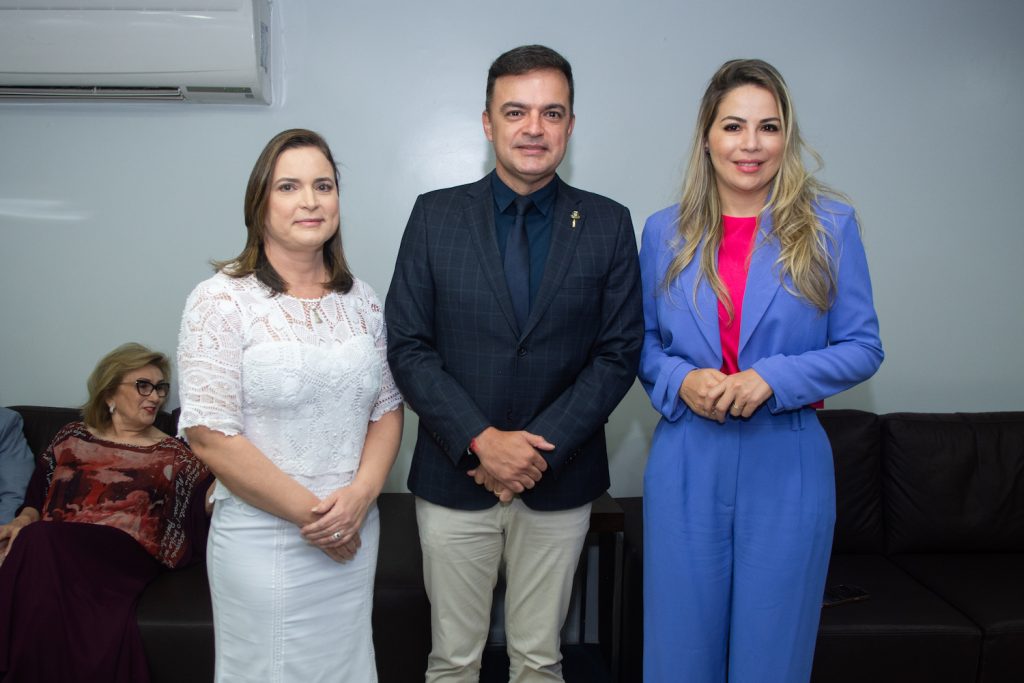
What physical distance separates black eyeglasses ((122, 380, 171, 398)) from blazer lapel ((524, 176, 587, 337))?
60.4 inches

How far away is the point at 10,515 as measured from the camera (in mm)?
2557

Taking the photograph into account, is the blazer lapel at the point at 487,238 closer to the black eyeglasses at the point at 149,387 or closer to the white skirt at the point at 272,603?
the white skirt at the point at 272,603

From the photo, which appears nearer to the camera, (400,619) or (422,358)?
(422,358)

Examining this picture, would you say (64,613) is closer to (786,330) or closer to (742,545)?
(742,545)

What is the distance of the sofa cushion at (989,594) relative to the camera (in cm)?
231

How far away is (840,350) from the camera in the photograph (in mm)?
1634

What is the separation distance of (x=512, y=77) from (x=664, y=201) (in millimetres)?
1351

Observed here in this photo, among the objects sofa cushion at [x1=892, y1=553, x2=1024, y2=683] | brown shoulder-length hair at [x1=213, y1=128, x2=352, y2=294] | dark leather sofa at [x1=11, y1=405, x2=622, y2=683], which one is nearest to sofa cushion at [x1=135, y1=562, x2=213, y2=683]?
dark leather sofa at [x1=11, y1=405, x2=622, y2=683]

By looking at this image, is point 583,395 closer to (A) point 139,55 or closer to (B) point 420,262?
(B) point 420,262

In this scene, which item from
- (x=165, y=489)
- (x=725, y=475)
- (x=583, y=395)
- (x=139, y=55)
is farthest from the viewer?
(x=139, y=55)

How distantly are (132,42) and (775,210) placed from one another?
2287mm

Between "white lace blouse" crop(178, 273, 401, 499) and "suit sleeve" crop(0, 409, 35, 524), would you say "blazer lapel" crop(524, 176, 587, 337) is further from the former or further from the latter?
"suit sleeve" crop(0, 409, 35, 524)

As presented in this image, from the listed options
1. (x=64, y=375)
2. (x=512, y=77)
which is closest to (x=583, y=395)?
(x=512, y=77)

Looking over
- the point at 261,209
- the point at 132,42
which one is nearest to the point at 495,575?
the point at 261,209
